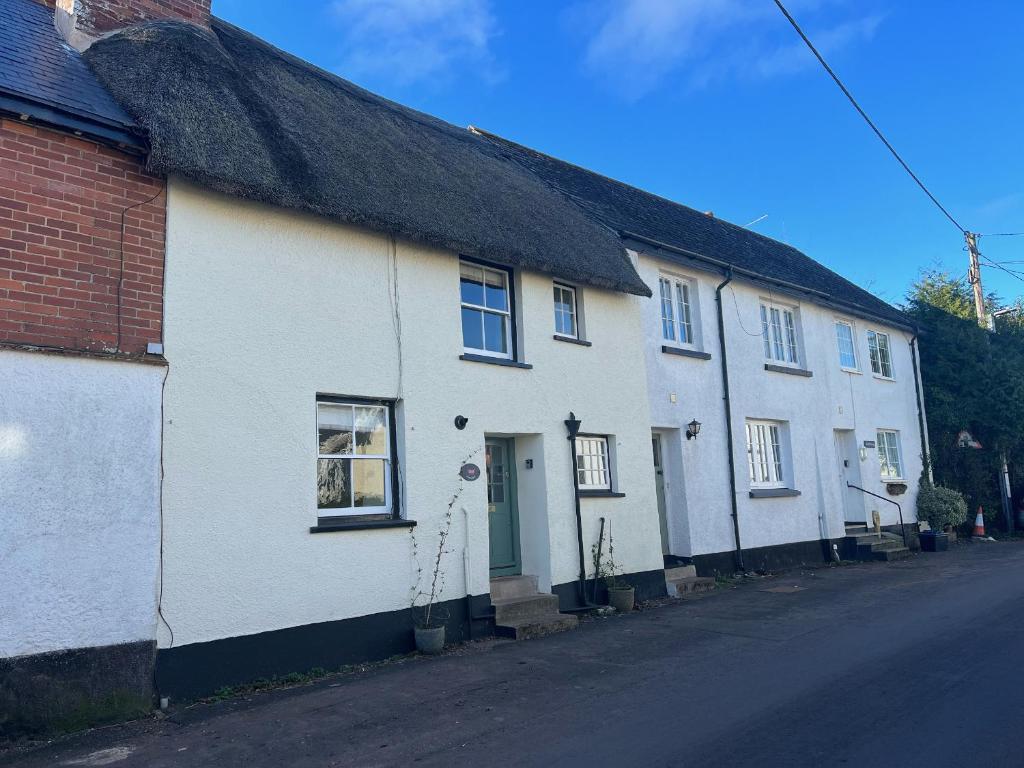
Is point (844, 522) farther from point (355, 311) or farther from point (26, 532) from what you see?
point (26, 532)

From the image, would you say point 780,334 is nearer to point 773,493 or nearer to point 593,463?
point 773,493

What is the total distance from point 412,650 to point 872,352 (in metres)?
15.4

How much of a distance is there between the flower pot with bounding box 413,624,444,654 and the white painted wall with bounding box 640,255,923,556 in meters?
5.66

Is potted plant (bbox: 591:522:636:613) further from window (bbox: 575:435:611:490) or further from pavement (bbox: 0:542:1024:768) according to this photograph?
pavement (bbox: 0:542:1024:768)

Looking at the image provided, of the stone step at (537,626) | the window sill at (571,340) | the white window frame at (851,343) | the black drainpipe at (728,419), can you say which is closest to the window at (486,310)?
the window sill at (571,340)

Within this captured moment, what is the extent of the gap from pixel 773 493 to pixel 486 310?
295 inches

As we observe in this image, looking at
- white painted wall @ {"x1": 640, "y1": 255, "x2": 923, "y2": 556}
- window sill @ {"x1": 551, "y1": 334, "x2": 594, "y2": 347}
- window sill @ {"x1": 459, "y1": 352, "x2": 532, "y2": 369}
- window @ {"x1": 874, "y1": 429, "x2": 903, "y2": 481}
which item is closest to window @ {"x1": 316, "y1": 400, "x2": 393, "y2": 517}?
window sill @ {"x1": 459, "y1": 352, "x2": 532, "y2": 369}

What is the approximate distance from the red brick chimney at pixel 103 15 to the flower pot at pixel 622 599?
370 inches

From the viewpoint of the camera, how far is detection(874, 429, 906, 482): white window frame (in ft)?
61.9

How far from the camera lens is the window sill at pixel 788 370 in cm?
1553

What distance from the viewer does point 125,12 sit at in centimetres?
898

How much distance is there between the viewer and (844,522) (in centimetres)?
1719

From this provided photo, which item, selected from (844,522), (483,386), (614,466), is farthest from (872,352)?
(483,386)

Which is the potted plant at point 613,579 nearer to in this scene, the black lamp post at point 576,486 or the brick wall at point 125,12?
the black lamp post at point 576,486
